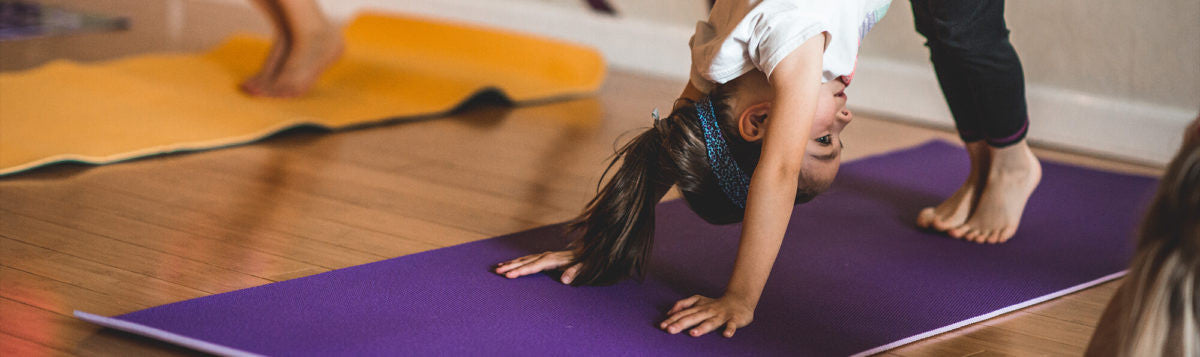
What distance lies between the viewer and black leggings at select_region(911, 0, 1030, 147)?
1313mm

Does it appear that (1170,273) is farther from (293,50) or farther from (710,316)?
(293,50)

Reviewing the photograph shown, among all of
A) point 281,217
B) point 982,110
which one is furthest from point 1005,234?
point 281,217

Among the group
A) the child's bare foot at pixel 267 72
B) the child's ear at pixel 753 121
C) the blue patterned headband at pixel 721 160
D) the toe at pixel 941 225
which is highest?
the child's ear at pixel 753 121

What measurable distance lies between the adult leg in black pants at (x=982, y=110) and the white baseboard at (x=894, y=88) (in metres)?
0.92

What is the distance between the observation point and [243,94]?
2.06 meters

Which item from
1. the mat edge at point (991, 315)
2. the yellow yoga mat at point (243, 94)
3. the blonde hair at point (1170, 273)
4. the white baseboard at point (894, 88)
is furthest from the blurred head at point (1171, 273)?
the white baseboard at point (894, 88)

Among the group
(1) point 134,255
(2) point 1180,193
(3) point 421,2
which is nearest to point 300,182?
(1) point 134,255

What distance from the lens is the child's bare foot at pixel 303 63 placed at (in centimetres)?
209

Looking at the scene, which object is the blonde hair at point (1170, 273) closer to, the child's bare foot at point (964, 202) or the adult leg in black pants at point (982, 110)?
the adult leg in black pants at point (982, 110)

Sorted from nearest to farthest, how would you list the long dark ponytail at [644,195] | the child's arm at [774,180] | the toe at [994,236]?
the child's arm at [774,180] < the long dark ponytail at [644,195] < the toe at [994,236]

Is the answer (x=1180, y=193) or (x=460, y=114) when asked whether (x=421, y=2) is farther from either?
(x=1180, y=193)

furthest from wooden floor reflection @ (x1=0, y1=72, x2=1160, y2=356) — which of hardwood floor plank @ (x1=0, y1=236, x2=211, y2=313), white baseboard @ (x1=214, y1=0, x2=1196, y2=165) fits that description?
white baseboard @ (x1=214, y1=0, x2=1196, y2=165)

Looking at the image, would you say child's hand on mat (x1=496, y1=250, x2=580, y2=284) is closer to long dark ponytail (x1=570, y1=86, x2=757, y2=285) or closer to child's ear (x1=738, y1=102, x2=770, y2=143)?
long dark ponytail (x1=570, y1=86, x2=757, y2=285)

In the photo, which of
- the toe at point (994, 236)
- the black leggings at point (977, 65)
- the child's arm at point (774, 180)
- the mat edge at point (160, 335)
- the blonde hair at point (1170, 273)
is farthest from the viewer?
the toe at point (994, 236)
